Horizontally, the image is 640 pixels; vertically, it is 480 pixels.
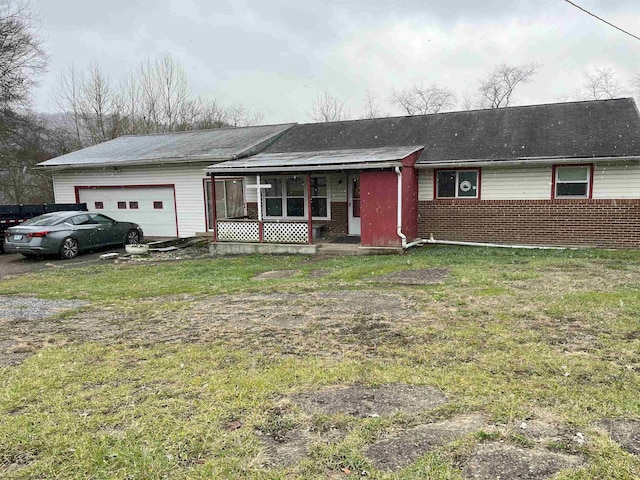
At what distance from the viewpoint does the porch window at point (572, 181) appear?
1209 cm

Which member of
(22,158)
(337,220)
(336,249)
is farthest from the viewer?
(22,158)

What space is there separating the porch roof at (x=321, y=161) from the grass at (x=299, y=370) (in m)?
4.59

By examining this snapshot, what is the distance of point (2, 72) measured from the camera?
24.7 metres

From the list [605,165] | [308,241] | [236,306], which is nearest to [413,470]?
[236,306]

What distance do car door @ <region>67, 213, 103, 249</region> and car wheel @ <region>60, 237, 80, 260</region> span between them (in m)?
0.17

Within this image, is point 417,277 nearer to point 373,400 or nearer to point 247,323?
point 247,323

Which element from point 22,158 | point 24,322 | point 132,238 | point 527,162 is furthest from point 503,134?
point 22,158

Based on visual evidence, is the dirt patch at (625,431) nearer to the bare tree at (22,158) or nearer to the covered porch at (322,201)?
the covered porch at (322,201)

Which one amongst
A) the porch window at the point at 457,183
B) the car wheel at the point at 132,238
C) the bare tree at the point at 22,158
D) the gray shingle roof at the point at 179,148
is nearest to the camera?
the porch window at the point at 457,183

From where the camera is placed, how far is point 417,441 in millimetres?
3027

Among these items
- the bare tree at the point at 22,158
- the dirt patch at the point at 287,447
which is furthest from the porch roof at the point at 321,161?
the bare tree at the point at 22,158

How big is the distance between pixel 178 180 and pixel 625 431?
16.0 meters

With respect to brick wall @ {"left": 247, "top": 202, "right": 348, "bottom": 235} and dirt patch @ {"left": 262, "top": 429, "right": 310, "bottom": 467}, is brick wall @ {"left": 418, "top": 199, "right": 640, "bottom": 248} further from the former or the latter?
dirt patch @ {"left": 262, "top": 429, "right": 310, "bottom": 467}

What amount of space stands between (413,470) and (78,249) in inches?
544
